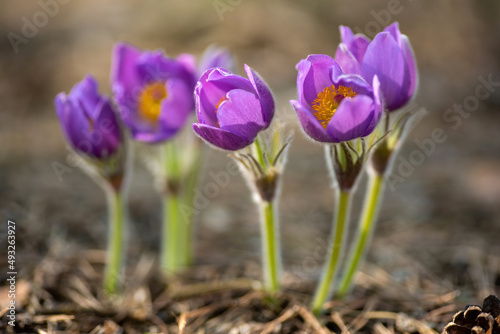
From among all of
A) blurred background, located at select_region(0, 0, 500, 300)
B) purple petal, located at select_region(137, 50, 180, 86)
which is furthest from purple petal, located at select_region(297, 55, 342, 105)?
purple petal, located at select_region(137, 50, 180, 86)

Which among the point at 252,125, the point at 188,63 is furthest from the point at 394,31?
the point at 188,63

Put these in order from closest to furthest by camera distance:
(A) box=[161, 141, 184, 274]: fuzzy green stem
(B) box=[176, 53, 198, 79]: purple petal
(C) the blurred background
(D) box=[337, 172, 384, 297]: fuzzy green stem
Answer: (D) box=[337, 172, 384, 297]: fuzzy green stem, (B) box=[176, 53, 198, 79]: purple petal, (A) box=[161, 141, 184, 274]: fuzzy green stem, (C) the blurred background

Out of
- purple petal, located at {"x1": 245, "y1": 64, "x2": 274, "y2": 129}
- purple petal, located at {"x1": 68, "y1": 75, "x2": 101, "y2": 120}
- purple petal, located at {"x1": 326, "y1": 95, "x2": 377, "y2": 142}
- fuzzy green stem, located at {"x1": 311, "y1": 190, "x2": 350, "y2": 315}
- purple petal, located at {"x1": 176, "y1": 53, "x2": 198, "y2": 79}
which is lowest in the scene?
fuzzy green stem, located at {"x1": 311, "y1": 190, "x2": 350, "y2": 315}

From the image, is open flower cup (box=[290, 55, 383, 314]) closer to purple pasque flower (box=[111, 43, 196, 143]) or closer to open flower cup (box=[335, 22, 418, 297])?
open flower cup (box=[335, 22, 418, 297])

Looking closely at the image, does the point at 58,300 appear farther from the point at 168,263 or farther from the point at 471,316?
the point at 471,316

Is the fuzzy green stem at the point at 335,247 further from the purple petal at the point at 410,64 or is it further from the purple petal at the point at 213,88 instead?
the purple petal at the point at 213,88

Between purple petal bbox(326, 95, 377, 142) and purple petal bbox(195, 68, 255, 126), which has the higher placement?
purple petal bbox(195, 68, 255, 126)
